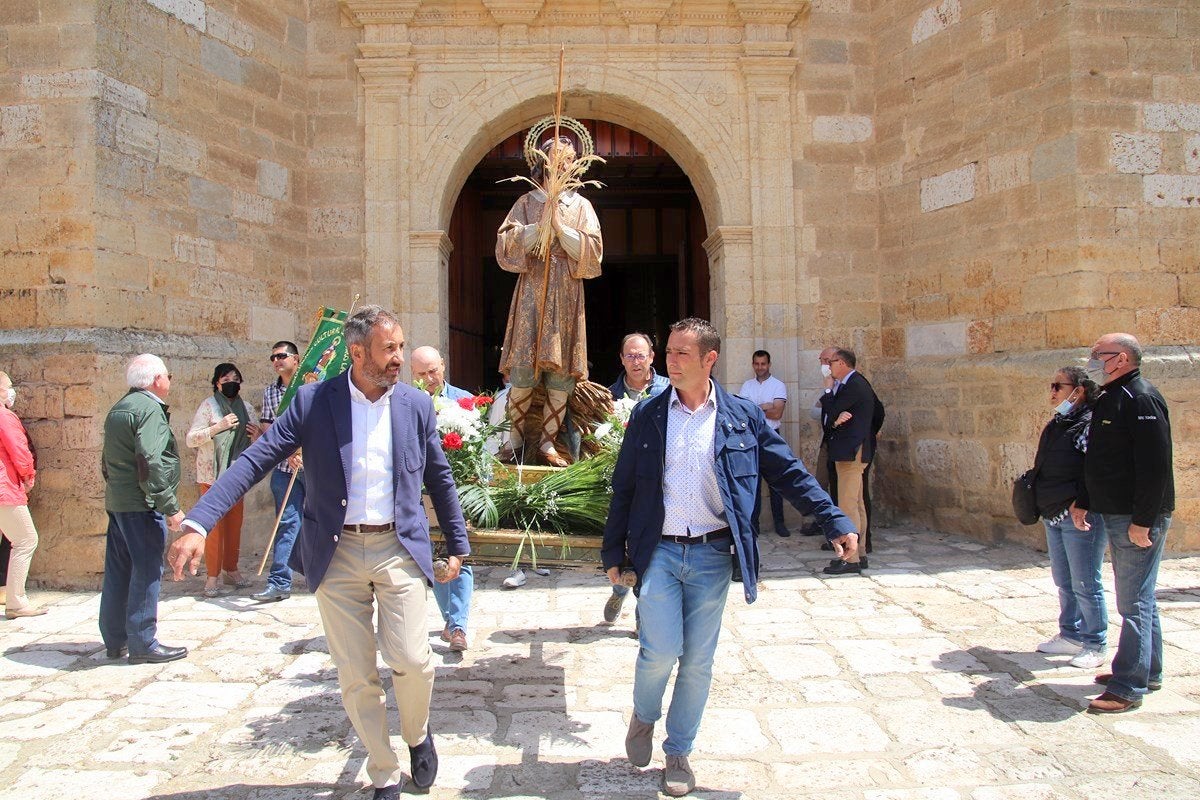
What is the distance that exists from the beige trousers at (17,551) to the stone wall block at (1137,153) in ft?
26.1

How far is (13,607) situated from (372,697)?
12.1 feet

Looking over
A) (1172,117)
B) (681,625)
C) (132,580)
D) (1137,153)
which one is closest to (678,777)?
(681,625)

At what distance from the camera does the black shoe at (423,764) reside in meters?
2.87

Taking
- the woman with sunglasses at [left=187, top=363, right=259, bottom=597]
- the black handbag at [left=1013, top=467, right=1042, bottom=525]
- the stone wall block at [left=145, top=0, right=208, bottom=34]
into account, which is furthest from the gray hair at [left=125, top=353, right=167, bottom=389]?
the black handbag at [left=1013, top=467, right=1042, bottom=525]

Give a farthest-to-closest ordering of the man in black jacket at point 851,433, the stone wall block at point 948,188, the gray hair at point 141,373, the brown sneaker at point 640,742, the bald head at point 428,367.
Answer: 1. the stone wall block at point 948,188
2. the man in black jacket at point 851,433
3. the bald head at point 428,367
4. the gray hair at point 141,373
5. the brown sneaker at point 640,742

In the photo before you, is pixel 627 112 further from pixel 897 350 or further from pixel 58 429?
pixel 58 429

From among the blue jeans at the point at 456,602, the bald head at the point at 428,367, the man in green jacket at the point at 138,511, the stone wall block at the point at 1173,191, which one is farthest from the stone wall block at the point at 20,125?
the stone wall block at the point at 1173,191

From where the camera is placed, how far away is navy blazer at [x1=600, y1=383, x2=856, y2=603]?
292 centimetres

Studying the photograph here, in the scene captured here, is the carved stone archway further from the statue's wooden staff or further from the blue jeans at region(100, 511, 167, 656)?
the blue jeans at region(100, 511, 167, 656)

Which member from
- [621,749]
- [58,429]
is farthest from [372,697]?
[58,429]

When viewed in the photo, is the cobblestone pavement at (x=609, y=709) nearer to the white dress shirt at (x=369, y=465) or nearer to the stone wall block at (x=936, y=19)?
the white dress shirt at (x=369, y=465)

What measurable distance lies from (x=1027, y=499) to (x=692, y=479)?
2.19m

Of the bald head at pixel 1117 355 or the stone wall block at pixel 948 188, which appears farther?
the stone wall block at pixel 948 188

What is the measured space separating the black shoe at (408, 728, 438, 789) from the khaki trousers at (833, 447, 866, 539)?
4107mm
